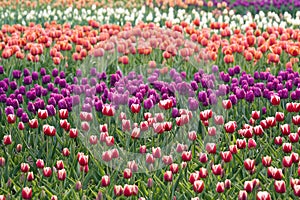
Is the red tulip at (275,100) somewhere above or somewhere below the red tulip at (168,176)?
above

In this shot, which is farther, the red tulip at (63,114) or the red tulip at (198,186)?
the red tulip at (63,114)

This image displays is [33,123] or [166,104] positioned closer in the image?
[33,123]

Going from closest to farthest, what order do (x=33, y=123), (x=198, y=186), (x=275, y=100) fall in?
(x=198, y=186) → (x=33, y=123) → (x=275, y=100)

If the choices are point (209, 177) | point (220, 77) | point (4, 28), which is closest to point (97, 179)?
point (209, 177)

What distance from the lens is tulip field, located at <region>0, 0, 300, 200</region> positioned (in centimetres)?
479

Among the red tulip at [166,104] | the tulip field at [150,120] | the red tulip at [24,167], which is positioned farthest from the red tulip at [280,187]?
the red tulip at [24,167]

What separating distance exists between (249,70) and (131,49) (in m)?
1.61

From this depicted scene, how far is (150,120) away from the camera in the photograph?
5.46 meters

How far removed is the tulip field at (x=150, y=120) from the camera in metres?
4.79

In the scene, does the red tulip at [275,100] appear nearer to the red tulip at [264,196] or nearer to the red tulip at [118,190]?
the red tulip at [264,196]

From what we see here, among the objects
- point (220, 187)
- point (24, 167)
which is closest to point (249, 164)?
point (220, 187)

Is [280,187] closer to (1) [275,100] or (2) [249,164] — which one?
(2) [249,164]

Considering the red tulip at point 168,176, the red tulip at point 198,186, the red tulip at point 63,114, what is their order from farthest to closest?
the red tulip at point 63,114, the red tulip at point 168,176, the red tulip at point 198,186

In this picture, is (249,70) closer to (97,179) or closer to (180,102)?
(180,102)
